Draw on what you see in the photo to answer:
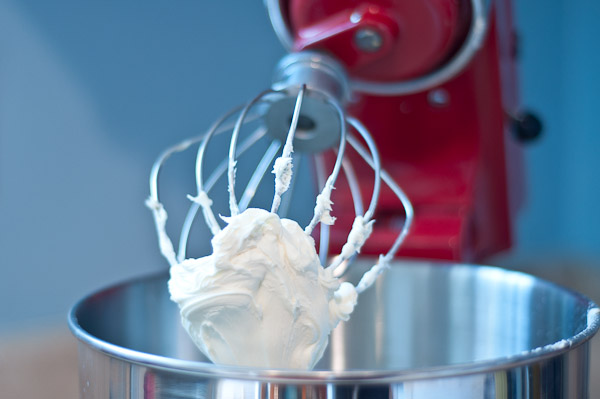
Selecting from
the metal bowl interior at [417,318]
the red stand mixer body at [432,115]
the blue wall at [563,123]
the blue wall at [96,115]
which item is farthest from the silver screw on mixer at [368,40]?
the blue wall at [563,123]

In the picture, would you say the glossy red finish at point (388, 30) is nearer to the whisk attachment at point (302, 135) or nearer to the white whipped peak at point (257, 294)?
the whisk attachment at point (302, 135)

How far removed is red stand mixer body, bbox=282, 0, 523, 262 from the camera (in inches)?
17.0

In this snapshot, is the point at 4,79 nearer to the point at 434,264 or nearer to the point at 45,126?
the point at 45,126

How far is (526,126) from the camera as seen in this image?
1.67 feet

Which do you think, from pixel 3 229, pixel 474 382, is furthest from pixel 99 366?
pixel 3 229

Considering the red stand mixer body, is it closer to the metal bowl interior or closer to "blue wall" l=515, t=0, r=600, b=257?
the metal bowl interior

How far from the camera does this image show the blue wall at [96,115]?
2.63ft

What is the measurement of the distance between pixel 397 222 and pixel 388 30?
0.49 ft

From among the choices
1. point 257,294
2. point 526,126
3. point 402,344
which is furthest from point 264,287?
point 526,126

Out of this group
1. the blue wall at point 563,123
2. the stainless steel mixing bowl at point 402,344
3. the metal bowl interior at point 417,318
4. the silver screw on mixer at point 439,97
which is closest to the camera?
the stainless steel mixing bowl at point 402,344

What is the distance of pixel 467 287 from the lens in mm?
418

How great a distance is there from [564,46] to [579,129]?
18 centimetres

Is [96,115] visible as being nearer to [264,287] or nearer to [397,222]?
[397,222]

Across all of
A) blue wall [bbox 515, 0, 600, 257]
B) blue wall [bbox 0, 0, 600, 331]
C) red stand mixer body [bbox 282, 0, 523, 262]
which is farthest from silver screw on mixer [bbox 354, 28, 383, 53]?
blue wall [bbox 515, 0, 600, 257]
